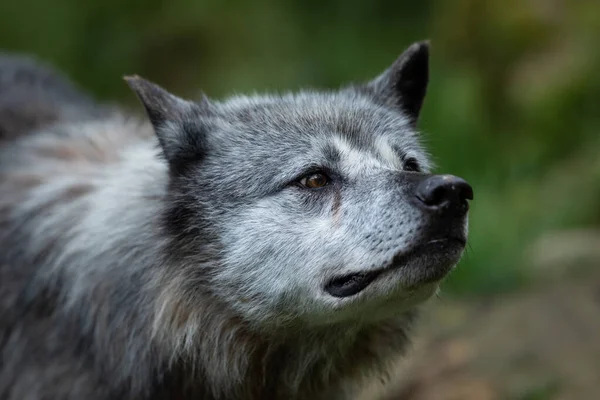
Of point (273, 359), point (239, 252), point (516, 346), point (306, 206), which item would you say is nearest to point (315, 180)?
point (306, 206)

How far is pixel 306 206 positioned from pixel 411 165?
611 mm

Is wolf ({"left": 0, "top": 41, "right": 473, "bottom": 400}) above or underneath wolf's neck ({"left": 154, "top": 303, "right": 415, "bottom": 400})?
above

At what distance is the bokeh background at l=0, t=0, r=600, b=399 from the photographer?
5027 mm

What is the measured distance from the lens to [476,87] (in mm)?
7922

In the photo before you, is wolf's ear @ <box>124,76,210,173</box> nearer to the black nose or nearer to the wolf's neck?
the wolf's neck

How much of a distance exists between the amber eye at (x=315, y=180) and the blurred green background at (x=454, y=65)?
99 centimetres

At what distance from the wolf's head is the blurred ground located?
1554mm

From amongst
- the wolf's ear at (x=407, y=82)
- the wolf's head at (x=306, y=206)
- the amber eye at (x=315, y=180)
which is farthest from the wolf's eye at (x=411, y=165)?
the amber eye at (x=315, y=180)

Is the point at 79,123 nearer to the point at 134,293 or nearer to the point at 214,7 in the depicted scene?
the point at 134,293

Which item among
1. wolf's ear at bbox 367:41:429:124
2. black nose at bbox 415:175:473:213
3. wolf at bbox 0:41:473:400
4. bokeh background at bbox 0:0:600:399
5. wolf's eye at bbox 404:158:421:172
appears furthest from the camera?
bokeh background at bbox 0:0:600:399

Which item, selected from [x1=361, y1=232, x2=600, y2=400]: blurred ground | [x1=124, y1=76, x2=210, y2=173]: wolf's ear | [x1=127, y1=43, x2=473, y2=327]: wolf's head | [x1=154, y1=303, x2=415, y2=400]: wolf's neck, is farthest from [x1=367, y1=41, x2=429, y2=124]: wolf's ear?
[x1=361, y1=232, x2=600, y2=400]: blurred ground

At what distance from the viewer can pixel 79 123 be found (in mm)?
4590

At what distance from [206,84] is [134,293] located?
665 centimetres

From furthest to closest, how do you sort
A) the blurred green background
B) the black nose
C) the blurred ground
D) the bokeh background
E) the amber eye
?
1. the blurred green background
2. the bokeh background
3. the blurred ground
4. the amber eye
5. the black nose
